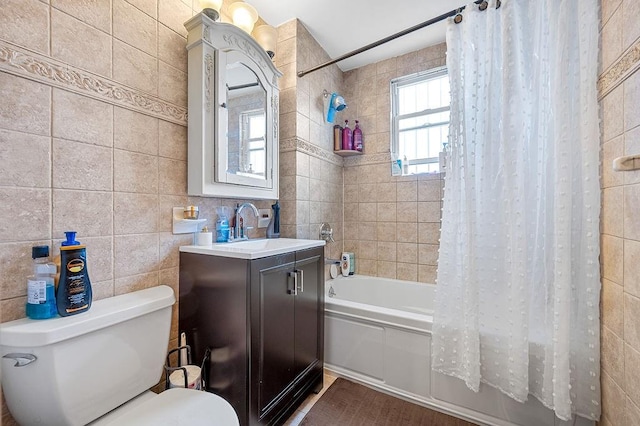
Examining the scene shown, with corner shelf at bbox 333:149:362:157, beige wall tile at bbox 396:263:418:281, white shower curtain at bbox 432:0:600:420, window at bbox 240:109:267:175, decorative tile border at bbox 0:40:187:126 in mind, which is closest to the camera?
decorative tile border at bbox 0:40:187:126

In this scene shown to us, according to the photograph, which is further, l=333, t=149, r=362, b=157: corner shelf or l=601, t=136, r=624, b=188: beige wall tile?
l=333, t=149, r=362, b=157: corner shelf

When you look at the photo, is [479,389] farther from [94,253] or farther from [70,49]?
[70,49]

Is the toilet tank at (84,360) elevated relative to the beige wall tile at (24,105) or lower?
lower

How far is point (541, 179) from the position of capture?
1.25 m

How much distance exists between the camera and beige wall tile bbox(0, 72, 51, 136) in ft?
2.89

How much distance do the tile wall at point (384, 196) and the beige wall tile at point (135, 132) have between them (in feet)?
5.83

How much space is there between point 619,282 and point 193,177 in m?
1.91

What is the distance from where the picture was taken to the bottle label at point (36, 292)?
878 millimetres

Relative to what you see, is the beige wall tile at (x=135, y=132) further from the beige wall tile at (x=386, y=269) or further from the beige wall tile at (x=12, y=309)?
the beige wall tile at (x=386, y=269)

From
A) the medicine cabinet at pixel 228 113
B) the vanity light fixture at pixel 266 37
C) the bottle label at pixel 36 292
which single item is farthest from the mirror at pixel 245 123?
the bottle label at pixel 36 292

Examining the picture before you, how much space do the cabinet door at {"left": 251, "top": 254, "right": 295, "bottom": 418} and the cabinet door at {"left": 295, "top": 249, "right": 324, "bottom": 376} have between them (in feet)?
0.19

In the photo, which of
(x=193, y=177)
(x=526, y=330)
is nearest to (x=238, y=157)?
(x=193, y=177)

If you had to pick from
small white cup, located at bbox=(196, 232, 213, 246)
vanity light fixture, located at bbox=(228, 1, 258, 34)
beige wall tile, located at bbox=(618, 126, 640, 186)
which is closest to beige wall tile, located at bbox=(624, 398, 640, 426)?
beige wall tile, located at bbox=(618, 126, 640, 186)

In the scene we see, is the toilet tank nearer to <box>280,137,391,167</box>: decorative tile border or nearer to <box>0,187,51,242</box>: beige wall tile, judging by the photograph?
<box>0,187,51,242</box>: beige wall tile
